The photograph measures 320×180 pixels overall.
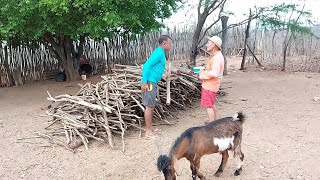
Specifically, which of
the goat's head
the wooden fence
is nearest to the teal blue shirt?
the goat's head

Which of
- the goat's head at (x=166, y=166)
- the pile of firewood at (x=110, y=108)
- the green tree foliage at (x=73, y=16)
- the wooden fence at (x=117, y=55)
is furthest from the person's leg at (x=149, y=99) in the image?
the wooden fence at (x=117, y=55)

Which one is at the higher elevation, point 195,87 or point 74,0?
point 74,0

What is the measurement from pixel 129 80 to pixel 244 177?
317 centimetres

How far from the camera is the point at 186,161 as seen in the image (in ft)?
14.6

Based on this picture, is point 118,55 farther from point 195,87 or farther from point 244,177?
point 244,177

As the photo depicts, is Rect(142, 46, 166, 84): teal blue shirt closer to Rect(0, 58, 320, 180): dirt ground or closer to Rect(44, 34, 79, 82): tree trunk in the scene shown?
Rect(0, 58, 320, 180): dirt ground

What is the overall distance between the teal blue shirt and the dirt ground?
3.29 ft

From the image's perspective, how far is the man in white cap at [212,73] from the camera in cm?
473

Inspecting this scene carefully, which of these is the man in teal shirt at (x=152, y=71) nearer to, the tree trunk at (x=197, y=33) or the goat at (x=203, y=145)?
the goat at (x=203, y=145)

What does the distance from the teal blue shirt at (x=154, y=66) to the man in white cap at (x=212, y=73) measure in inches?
24.6

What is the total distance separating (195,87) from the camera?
7008 millimetres

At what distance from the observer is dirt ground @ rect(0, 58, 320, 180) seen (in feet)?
13.9

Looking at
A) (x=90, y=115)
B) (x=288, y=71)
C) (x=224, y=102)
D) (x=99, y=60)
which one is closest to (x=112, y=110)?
(x=90, y=115)

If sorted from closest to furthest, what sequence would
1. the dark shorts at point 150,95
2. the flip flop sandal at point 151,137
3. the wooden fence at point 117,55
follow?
the dark shorts at point 150,95 < the flip flop sandal at point 151,137 < the wooden fence at point 117,55
